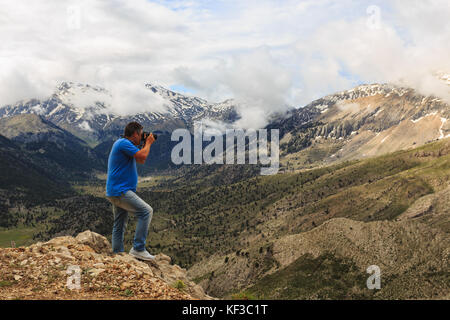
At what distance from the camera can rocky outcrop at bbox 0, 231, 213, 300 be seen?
437 inches

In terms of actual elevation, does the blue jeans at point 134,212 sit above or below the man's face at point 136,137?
below

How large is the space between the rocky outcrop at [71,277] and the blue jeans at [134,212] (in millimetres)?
1236

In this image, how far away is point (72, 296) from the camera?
10789 millimetres

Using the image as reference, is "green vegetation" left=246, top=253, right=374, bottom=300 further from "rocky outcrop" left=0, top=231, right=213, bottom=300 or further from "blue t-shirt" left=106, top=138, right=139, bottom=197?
"blue t-shirt" left=106, top=138, right=139, bottom=197

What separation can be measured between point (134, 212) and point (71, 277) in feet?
10.4

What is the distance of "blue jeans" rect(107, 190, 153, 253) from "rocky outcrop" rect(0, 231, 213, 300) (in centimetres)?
124

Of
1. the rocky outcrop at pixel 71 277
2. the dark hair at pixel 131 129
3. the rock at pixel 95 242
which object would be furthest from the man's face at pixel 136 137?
the rock at pixel 95 242

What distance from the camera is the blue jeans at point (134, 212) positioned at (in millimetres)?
13608

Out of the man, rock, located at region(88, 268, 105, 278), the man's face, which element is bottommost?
rock, located at region(88, 268, 105, 278)

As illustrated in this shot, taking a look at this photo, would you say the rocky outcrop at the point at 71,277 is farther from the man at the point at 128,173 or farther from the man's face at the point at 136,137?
the man's face at the point at 136,137

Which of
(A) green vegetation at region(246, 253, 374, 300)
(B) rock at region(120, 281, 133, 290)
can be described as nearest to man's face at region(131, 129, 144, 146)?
(B) rock at region(120, 281, 133, 290)

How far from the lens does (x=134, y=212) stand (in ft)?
45.9

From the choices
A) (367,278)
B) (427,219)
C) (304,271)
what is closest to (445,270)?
(367,278)
